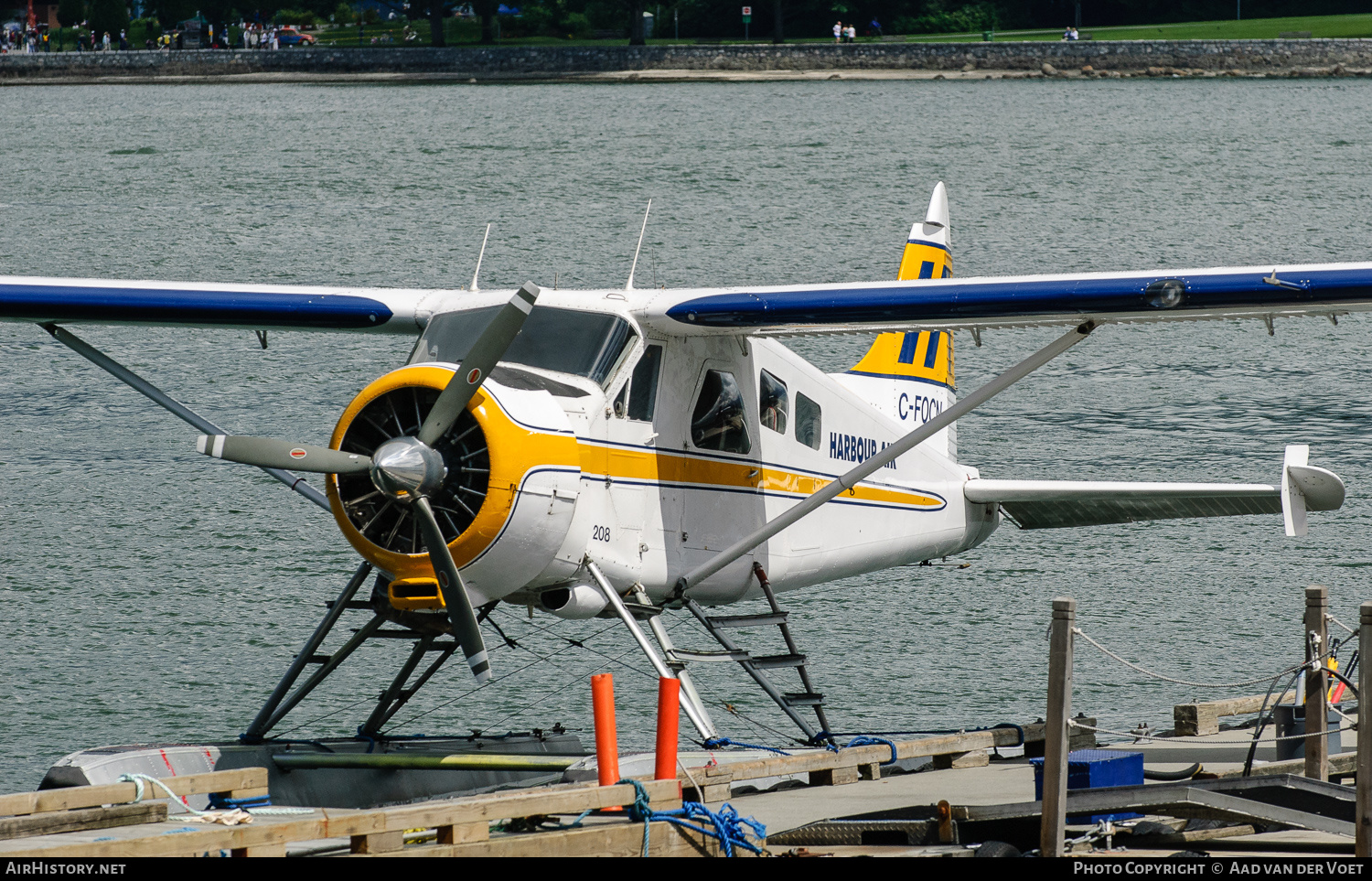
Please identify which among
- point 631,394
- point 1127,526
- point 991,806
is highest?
point 631,394

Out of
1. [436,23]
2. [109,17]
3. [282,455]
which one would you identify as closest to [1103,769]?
[282,455]

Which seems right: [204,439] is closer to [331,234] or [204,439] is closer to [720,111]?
[331,234]

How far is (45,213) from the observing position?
47281 mm

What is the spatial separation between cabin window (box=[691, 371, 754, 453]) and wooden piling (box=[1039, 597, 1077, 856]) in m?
2.96

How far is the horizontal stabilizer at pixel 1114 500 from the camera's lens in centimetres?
1100

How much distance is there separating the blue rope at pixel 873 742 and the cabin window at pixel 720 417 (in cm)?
178

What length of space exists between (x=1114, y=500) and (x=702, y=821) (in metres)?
4.99

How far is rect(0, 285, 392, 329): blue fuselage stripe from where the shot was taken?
404 inches

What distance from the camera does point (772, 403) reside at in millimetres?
10055

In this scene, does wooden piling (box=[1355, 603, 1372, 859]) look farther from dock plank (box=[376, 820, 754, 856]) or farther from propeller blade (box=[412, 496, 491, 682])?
propeller blade (box=[412, 496, 491, 682])

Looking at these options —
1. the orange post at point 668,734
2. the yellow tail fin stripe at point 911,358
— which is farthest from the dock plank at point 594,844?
the yellow tail fin stripe at point 911,358

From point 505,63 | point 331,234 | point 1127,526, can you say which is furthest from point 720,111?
point 1127,526

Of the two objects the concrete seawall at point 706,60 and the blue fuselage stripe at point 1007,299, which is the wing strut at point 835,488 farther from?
the concrete seawall at point 706,60

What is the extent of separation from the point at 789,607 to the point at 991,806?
9727 mm
